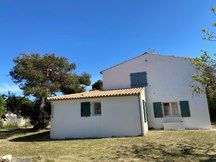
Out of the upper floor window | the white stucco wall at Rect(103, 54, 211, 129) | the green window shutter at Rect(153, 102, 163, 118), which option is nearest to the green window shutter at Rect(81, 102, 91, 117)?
the white stucco wall at Rect(103, 54, 211, 129)

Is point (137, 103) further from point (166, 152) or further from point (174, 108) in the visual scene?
point (166, 152)

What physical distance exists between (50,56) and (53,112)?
1113cm

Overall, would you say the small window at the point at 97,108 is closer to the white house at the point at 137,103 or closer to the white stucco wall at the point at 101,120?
the white house at the point at 137,103

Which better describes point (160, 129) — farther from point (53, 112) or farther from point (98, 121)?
point (53, 112)

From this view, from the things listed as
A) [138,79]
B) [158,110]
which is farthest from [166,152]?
[138,79]

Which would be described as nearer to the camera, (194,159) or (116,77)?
(194,159)

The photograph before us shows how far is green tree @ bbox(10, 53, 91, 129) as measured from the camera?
2795 centimetres

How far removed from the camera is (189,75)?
2381cm

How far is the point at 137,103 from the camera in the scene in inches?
769

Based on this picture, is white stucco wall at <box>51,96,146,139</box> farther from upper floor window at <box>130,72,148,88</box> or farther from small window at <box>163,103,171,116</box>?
small window at <box>163,103,171,116</box>

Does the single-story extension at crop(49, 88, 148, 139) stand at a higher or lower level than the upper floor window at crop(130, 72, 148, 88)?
lower

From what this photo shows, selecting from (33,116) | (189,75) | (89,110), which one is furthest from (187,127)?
(33,116)

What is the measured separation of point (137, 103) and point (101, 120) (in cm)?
333

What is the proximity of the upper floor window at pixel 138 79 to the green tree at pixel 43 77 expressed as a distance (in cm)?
907
